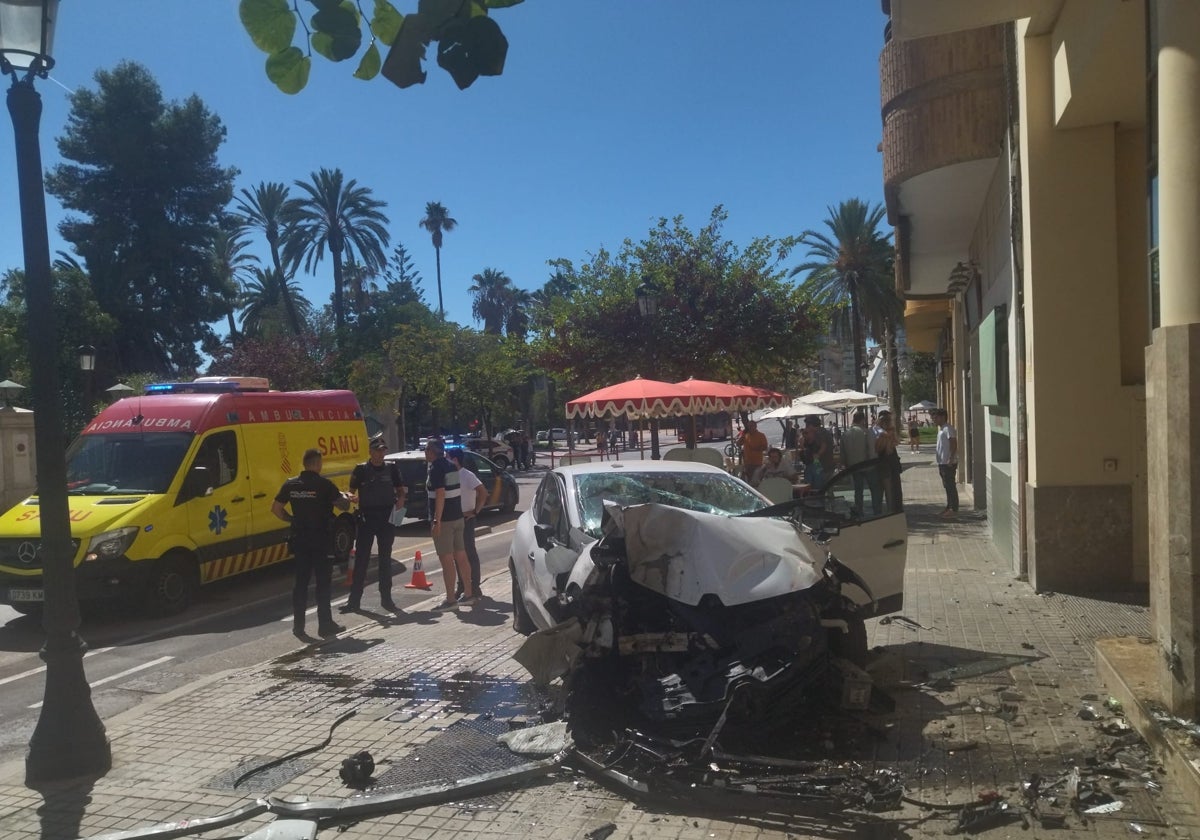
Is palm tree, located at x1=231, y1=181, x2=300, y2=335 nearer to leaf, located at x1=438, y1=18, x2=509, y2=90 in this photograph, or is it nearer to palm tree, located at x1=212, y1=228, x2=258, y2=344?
palm tree, located at x1=212, y1=228, x2=258, y2=344

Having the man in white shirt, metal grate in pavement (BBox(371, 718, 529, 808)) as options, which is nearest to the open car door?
metal grate in pavement (BBox(371, 718, 529, 808))

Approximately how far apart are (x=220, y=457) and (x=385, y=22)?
8.91 meters

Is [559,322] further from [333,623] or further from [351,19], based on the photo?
[351,19]

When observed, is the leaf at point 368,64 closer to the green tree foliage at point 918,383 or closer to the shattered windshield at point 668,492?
the shattered windshield at point 668,492

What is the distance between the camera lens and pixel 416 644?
27.1ft

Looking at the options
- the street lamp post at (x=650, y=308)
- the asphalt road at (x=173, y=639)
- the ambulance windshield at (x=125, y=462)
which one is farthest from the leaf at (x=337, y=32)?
the street lamp post at (x=650, y=308)

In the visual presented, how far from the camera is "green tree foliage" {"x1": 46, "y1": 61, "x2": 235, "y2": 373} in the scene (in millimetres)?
42250

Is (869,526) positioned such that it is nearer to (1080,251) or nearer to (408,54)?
(1080,251)

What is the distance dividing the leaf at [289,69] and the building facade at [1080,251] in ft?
13.3

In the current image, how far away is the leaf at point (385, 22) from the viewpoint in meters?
3.49

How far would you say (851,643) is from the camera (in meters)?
5.80

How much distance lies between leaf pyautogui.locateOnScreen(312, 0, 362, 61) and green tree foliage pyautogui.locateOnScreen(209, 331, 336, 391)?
36.5 m

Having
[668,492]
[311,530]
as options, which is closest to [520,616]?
[668,492]

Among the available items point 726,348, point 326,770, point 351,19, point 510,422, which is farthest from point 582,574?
point 510,422
